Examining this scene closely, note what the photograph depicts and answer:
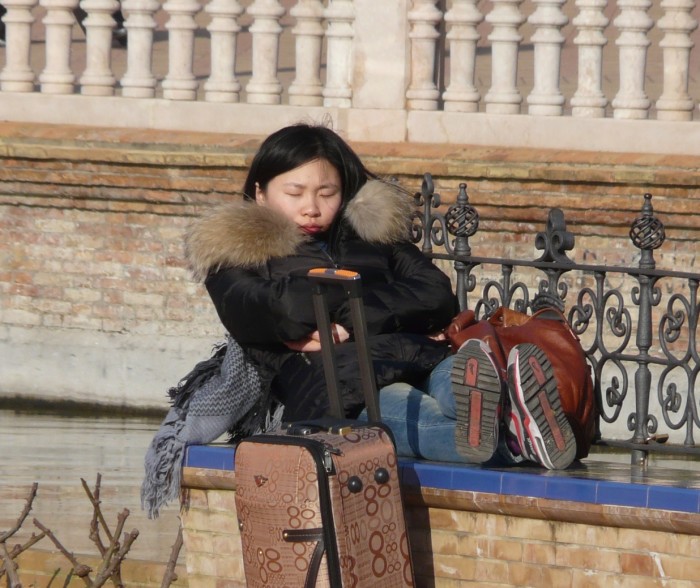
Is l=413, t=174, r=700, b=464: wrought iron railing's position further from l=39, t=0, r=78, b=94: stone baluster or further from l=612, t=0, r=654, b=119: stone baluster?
l=39, t=0, r=78, b=94: stone baluster

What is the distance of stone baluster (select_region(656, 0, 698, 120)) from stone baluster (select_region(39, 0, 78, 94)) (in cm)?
326

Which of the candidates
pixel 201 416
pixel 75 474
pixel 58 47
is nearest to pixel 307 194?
pixel 201 416

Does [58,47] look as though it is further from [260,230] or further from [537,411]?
[537,411]

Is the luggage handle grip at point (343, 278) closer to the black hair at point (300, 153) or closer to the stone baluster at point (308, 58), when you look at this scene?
the black hair at point (300, 153)

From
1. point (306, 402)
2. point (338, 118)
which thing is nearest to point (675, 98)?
point (338, 118)

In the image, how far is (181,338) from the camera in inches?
372

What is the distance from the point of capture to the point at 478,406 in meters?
4.43

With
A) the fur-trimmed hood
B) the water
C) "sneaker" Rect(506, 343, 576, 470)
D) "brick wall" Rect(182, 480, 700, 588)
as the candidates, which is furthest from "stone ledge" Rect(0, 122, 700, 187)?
"brick wall" Rect(182, 480, 700, 588)

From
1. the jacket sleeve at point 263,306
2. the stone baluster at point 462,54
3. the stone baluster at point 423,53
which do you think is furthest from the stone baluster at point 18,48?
the jacket sleeve at point 263,306

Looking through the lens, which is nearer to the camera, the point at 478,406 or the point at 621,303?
the point at 478,406

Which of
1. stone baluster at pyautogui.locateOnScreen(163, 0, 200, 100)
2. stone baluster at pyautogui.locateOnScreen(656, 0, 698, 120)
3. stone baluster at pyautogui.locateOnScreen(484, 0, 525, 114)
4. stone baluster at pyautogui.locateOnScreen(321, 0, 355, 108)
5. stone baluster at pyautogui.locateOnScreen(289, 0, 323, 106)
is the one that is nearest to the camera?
stone baluster at pyautogui.locateOnScreen(656, 0, 698, 120)

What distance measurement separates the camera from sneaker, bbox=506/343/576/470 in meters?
4.45

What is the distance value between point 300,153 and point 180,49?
4300mm

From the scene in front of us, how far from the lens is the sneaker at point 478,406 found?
4.44 m
